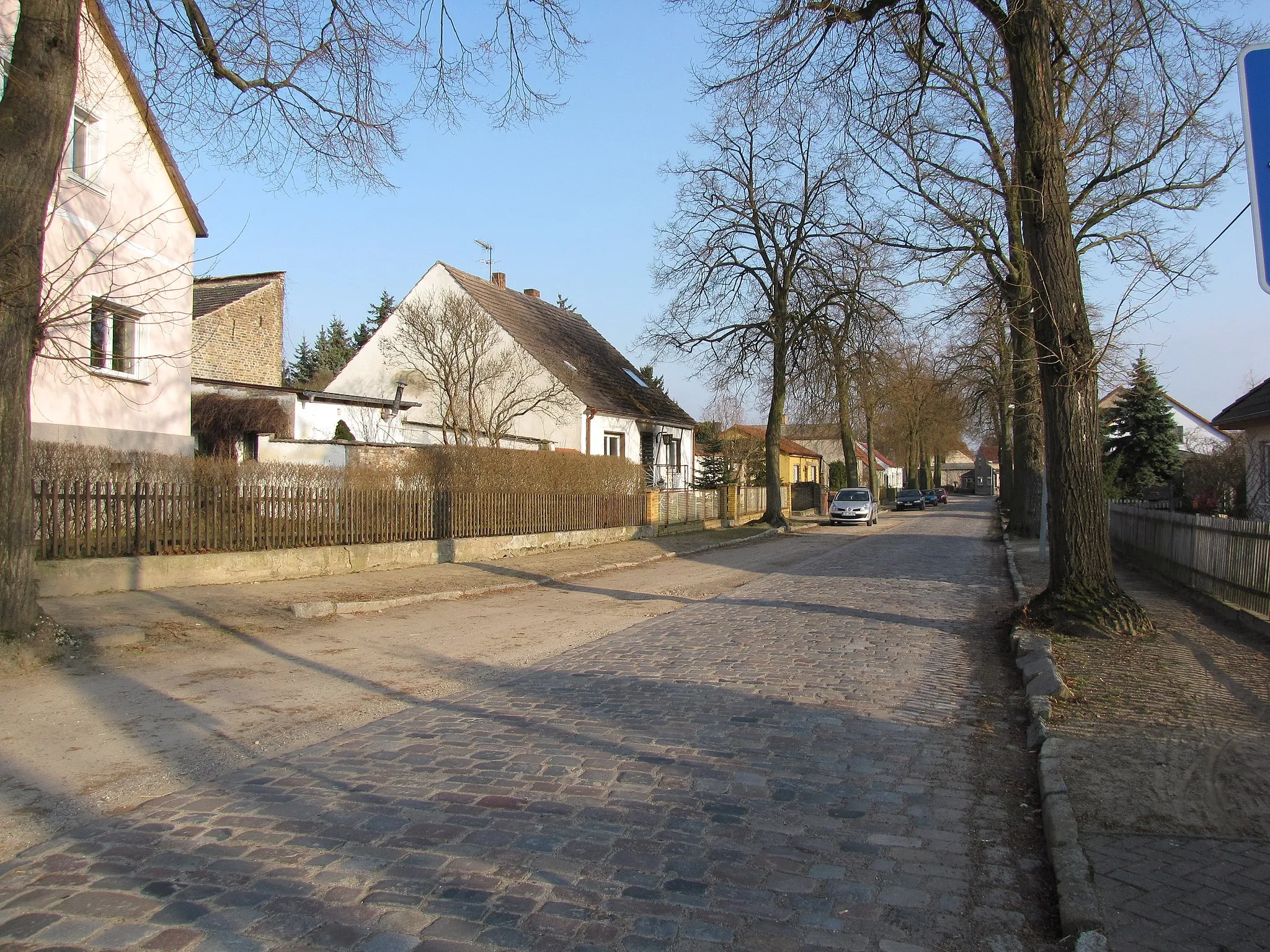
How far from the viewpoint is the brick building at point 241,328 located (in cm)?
2939

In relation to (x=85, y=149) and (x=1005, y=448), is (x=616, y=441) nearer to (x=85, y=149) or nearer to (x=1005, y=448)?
(x=85, y=149)

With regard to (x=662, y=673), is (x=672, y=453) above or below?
above

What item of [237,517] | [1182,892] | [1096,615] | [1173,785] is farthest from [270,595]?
[1182,892]

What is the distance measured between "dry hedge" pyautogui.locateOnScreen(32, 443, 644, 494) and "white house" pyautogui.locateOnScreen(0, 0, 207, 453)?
6.59ft

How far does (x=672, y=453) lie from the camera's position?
3969 centimetres

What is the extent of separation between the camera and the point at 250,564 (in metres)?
13.1

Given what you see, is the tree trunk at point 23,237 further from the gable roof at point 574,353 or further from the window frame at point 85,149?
the gable roof at point 574,353

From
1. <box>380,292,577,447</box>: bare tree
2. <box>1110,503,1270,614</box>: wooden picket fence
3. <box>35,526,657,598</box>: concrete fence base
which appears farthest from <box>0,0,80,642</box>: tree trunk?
<box>380,292,577,447</box>: bare tree

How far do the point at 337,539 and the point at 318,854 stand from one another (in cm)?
1142

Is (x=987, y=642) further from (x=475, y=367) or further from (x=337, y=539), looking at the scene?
(x=475, y=367)

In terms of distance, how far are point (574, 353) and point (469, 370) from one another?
10.7 m

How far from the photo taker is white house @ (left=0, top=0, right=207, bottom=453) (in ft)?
45.9

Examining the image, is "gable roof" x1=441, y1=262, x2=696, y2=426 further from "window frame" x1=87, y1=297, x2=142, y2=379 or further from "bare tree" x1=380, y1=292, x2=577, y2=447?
"window frame" x1=87, y1=297, x2=142, y2=379

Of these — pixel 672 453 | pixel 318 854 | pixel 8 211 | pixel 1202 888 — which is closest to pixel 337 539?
pixel 8 211
